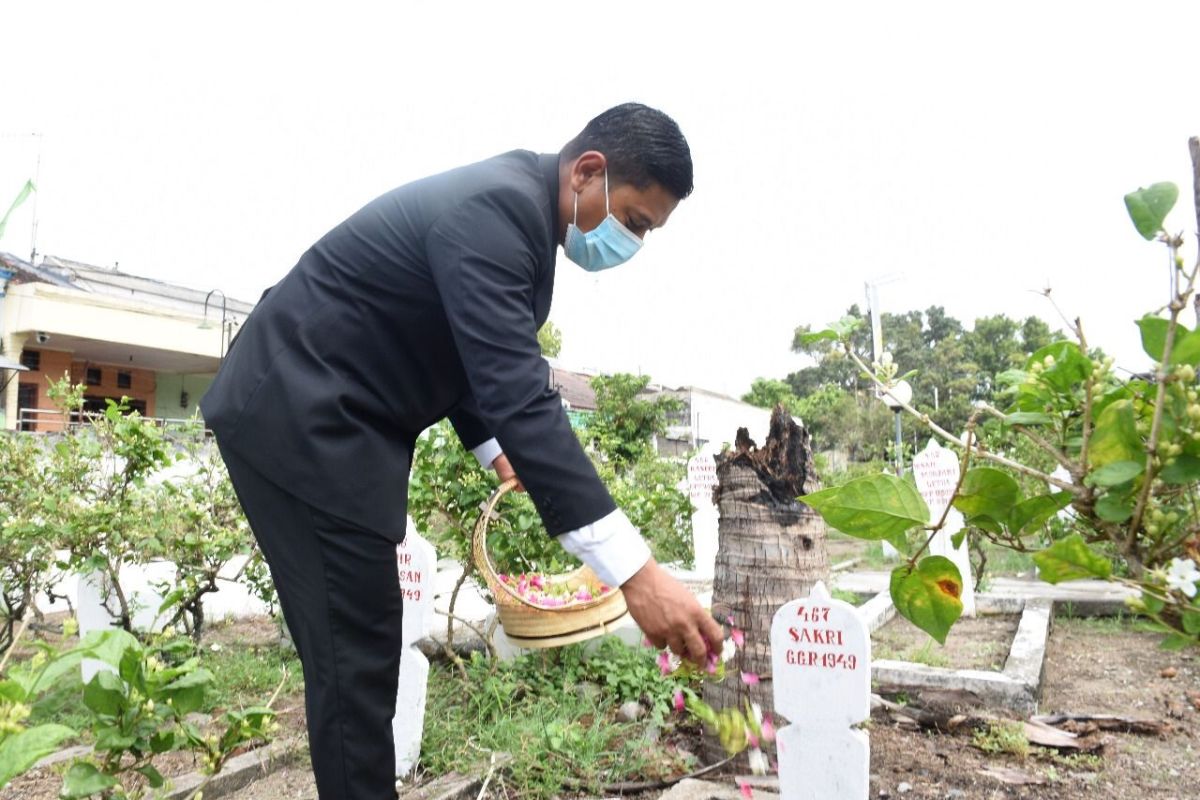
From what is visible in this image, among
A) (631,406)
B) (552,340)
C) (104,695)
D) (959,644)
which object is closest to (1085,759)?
(959,644)

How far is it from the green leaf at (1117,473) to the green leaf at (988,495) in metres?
0.14

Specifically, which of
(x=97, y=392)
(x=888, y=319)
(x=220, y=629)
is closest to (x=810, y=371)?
(x=888, y=319)

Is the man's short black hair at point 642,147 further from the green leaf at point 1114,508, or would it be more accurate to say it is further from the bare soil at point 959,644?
the bare soil at point 959,644

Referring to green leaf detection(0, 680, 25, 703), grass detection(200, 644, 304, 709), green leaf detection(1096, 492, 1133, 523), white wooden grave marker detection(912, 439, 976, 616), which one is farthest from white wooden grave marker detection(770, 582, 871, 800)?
white wooden grave marker detection(912, 439, 976, 616)

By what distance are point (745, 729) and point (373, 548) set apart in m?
0.94

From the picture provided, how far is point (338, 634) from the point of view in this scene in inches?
66.0

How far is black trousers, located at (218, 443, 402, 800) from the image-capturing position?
1.67 metres

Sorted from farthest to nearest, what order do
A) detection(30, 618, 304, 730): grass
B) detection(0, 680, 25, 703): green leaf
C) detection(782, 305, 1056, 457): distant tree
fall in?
detection(782, 305, 1056, 457): distant tree, detection(30, 618, 304, 730): grass, detection(0, 680, 25, 703): green leaf

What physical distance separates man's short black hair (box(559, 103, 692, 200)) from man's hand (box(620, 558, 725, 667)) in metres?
0.84

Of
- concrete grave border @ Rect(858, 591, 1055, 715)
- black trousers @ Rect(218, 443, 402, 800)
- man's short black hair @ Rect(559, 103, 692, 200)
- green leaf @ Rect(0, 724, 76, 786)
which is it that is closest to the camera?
green leaf @ Rect(0, 724, 76, 786)

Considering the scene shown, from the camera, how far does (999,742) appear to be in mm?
2982

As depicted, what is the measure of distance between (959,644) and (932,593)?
4126 millimetres

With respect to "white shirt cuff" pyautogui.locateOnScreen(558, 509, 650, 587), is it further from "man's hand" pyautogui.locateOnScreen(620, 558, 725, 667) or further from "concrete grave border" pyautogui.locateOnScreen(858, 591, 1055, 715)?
"concrete grave border" pyautogui.locateOnScreen(858, 591, 1055, 715)

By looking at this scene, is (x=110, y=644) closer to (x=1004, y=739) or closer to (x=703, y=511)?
(x=1004, y=739)
